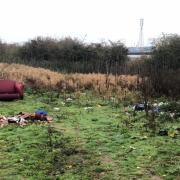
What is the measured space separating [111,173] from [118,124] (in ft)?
13.3

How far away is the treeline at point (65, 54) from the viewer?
1358 inches

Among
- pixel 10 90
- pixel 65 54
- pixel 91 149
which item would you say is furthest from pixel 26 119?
pixel 65 54

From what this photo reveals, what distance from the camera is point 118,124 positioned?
1027 cm

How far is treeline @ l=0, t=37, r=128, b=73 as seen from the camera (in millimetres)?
34494

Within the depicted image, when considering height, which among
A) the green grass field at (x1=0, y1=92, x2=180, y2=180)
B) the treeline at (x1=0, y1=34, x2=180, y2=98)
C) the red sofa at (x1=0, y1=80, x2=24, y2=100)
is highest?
the treeline at (x1=0, y1=34, x2=180, y2=98)

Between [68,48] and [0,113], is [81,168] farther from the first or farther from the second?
[68,48]

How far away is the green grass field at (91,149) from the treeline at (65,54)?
21.6m

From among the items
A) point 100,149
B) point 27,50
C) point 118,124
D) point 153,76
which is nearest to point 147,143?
point 100,149

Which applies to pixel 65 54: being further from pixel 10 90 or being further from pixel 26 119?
pixel 26 119

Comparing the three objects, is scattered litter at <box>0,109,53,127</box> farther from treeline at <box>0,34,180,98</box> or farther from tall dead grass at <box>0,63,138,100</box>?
treeline at <box>0,34,180,98</box>

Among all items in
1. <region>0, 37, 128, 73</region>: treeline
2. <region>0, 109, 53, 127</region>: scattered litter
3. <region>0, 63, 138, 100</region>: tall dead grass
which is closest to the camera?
<region>0, 109, 53, 127</region>: scattered litter

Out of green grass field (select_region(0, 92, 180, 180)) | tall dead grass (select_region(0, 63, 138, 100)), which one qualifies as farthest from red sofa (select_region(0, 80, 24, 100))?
green grass field (select_region(0, 92, 180, 180))

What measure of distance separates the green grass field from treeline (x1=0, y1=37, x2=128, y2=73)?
21.6 metres

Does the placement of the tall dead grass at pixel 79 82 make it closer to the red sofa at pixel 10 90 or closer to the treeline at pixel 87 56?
the red sofa at pixel 10 90
